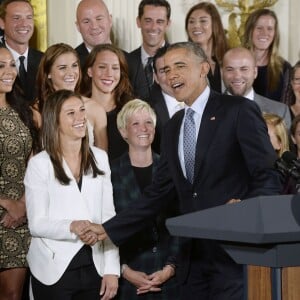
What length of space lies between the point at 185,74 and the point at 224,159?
441 mm

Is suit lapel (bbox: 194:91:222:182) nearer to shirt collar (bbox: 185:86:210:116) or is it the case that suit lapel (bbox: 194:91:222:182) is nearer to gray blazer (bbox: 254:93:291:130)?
shirt collar (bbox: 185:86:210:116)

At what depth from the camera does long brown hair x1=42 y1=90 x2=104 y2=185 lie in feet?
16.0

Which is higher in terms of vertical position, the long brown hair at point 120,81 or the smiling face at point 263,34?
the smiling face at point 263,34

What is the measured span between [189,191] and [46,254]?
2.96 feet

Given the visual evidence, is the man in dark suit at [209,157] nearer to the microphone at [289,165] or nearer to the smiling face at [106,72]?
the microphone at [289,165]

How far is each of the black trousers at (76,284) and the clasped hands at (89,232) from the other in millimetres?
150

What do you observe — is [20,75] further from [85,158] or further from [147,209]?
[147,209]

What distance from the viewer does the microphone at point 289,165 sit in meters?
2.86

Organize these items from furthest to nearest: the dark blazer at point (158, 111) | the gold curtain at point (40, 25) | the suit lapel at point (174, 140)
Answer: the gold curtain at point (40, 25) → the dark blazer at point (158, 111) → the suit lapel at point (174, 140)

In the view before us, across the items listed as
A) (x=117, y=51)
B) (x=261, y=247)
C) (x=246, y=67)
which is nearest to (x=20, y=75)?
(x=117, y=51)

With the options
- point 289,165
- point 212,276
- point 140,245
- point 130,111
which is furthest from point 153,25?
point 289,165

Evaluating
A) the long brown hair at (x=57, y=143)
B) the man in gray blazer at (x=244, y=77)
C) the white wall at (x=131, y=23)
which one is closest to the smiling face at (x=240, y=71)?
the man in gray blazer at (x=244, y=77)

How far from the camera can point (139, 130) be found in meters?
5.38

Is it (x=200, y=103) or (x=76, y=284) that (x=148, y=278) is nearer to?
(x=76, y=284)
